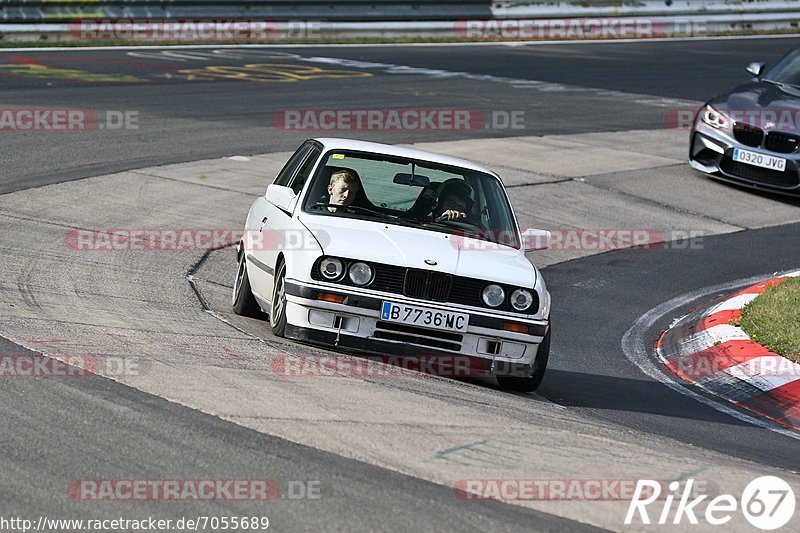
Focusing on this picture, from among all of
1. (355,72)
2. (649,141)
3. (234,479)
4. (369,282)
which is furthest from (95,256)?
(355,72)

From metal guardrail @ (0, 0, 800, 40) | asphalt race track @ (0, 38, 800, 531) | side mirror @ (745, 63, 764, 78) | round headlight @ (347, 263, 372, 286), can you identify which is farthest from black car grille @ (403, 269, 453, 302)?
metal guardrail @ (0, 0, 800, 40)

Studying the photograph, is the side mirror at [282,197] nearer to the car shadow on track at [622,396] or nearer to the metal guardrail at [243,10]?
the car shadow on track at [622,396]

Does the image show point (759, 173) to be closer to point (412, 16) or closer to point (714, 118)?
point (714, 118)

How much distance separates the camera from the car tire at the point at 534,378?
7.45 m

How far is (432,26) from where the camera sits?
28.2 m

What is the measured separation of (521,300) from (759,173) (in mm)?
9049

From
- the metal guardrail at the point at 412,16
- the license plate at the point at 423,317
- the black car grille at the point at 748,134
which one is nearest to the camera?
the license plate at the point at 423,317

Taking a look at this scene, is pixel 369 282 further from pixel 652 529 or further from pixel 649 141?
pixel 649 141

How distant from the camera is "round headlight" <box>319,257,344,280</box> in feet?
24.1

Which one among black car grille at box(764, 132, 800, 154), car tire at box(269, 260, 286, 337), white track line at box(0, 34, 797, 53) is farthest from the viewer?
white track line at box(0, 34, 797, 53)

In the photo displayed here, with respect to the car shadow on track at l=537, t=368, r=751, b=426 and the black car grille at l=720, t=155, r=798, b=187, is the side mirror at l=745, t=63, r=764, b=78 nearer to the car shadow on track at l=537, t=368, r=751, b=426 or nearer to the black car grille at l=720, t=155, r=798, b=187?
the black car grille at l=720, t=155, r=798, b=187

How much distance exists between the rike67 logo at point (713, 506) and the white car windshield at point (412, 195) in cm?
299

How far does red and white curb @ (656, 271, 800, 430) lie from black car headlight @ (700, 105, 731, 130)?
5692 millimetres

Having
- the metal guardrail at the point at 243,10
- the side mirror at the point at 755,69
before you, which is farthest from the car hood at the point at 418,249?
the metal guardrail at the point at 243,10
